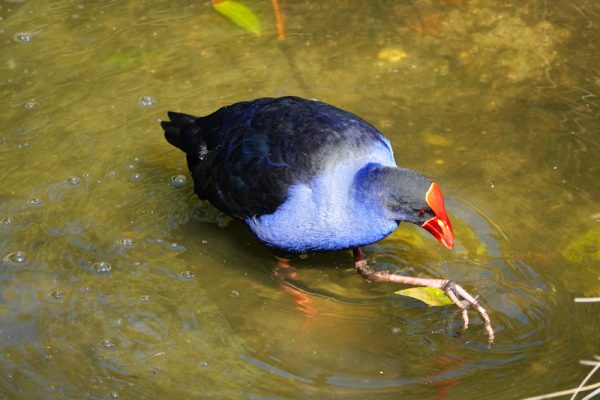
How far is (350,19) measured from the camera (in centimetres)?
531

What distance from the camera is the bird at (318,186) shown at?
3543mm

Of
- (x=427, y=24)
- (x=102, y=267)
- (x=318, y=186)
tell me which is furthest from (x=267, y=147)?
(x=427, y=24)

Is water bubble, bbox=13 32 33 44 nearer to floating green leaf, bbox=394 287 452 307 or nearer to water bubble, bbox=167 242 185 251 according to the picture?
water bubble, bbox=167 242 185 251

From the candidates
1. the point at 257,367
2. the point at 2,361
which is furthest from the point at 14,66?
the point at 257,367

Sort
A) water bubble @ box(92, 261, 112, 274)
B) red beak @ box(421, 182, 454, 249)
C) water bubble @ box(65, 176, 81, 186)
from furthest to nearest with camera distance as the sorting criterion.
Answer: water bubble @ box(65, 176, 81, 186), water bubble @ box(92, 261, 112, 274), red beak @ box(421, 182, 454, 249)

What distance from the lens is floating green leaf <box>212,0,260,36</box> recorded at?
5266 millimetres

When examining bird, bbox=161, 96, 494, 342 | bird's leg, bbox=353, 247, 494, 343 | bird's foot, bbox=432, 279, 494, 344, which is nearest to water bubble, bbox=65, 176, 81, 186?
bird, bbox=161, 96, 494, 342

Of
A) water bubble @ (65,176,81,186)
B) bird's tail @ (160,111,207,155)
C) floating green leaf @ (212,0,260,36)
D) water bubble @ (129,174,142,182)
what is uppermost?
floating green leaf @ (212,0,260,36)

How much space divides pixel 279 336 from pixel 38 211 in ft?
4.50

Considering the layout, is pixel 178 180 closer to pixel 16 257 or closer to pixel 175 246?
pixel 175 246

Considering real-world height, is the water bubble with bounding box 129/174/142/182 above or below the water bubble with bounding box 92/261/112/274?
above

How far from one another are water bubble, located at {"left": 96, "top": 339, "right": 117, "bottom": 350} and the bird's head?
3.88ft

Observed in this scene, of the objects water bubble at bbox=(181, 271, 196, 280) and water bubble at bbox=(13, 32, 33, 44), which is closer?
water bubble at bbox=(181, 271, 196, 280)

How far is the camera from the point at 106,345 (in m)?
3.48
